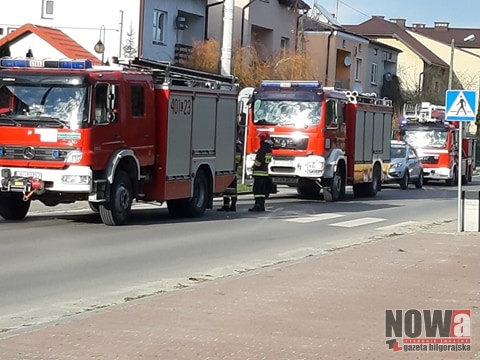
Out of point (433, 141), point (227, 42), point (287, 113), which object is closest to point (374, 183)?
point (287, 113)

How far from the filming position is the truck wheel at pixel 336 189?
2716 centimetres

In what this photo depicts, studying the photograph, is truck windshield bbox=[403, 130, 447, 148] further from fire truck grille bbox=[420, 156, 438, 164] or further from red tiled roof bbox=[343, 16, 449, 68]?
red tiled roof bbox=[343, 16, 449, 68]

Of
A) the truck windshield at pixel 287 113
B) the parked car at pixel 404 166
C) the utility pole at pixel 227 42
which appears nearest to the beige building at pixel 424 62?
the parked car at pixel 404 166

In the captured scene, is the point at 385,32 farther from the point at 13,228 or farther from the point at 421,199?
the point at 13,228

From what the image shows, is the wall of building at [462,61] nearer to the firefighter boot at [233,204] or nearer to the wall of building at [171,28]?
the wall of building at [171,28]

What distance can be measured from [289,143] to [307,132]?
0.56 m

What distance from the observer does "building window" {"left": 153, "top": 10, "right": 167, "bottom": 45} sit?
39.6m

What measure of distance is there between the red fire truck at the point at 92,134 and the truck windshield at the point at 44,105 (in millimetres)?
17

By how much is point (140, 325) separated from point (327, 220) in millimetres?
12973

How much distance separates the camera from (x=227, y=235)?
17688mm

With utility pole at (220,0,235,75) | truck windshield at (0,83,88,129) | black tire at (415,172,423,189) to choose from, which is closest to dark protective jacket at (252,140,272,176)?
utility pole at (220,0,235,75)

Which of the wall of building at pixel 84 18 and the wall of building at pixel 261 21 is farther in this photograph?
the wall of building at pixel 261 21

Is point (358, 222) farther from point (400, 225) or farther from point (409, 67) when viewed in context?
point (409, 67)

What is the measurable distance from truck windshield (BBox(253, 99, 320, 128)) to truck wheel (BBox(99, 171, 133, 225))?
892 cm
